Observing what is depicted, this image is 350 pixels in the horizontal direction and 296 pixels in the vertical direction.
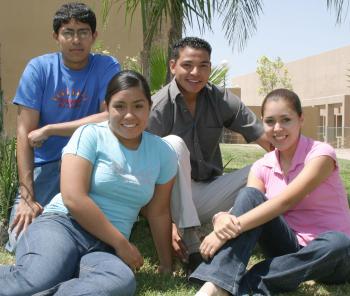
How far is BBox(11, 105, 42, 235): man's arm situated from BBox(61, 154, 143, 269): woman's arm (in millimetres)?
655

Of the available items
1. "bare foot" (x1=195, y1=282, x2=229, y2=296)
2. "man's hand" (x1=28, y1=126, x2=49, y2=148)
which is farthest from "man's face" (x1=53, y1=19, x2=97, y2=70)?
"bare foot" (x1=195, y1=282, x2=229, y2=296)

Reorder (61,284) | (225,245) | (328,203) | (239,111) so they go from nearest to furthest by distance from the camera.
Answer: (61,284)
(225,245)
(328,203)
(239,111)

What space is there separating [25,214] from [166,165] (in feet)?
3.10

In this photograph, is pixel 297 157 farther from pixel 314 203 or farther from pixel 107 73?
pixel 107 73

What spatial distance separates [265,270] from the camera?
2873 mm

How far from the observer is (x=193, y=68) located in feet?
12.3

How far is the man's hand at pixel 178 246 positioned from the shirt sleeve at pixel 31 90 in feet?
3.90

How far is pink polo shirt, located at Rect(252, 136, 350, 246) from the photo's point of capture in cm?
291

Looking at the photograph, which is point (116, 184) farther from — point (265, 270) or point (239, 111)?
point (239, 111)

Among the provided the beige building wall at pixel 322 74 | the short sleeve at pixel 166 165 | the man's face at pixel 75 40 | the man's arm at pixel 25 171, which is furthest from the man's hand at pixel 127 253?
the beige building wall at pixel 322 74

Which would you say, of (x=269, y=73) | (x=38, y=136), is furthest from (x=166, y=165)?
(x=269, y=73)

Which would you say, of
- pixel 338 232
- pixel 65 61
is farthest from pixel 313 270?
pixel 65 61

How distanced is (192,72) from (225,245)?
1.38m

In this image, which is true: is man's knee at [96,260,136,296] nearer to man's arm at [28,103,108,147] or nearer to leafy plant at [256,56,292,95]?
man's arm at [28,103,108,147]
